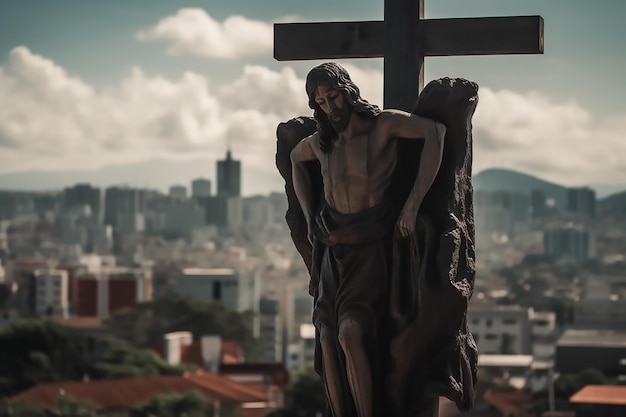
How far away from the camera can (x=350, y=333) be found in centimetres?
622

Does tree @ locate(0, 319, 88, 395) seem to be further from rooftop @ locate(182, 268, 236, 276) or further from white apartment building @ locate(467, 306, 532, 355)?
rooftop @ locate(182, 268, 236, 276)

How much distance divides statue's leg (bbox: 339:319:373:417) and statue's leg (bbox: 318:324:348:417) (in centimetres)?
5

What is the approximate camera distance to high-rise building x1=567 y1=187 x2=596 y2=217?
9212 centimetres

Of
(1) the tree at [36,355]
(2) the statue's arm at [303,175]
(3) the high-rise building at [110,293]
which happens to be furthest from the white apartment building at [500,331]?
(2) the statue's arm at [303,175]

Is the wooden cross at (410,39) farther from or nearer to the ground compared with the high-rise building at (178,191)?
nearer to the ground

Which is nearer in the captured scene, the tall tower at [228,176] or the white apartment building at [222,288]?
the white apartment building at [222,288]

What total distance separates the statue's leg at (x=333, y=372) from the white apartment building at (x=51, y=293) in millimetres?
73247

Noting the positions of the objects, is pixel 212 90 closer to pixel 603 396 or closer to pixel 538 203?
pixel 538 203

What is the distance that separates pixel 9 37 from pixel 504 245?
28192 mm

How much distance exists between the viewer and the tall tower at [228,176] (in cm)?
9719

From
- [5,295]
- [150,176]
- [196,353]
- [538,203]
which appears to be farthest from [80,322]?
[150,176]

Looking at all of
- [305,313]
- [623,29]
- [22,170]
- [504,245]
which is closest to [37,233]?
[22,170]

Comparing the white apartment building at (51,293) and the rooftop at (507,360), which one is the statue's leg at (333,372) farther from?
the white apartment building at (51,293)

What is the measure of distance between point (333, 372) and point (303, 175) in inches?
30.3
